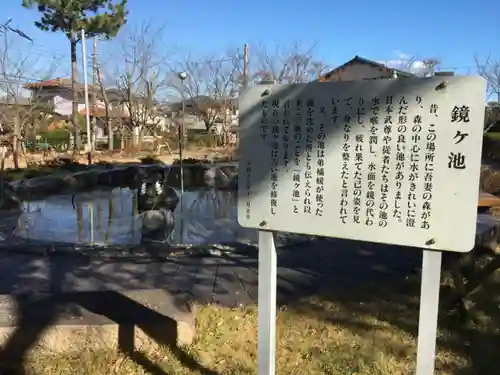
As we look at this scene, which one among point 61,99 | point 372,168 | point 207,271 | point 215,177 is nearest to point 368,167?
point 372,168

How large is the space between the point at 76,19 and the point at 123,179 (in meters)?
9.80

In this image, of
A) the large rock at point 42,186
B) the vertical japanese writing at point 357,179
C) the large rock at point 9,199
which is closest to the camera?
the vertical japanese writing at point 357,179

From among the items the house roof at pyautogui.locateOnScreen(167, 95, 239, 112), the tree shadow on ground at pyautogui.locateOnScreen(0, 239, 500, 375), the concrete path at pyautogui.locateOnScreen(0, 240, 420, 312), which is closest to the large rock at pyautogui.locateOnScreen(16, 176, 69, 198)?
the concrete path at pyautogui.locateOnScreen(0, 240, 420, 312)

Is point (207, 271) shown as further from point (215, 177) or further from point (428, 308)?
point (215, 177)

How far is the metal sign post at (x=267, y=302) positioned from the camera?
258cm

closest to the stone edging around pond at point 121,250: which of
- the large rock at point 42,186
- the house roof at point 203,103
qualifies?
the large rock at point 42,186

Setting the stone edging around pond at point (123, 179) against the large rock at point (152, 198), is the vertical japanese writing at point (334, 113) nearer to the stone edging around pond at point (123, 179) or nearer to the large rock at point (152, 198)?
the large rock at point (152, 198)

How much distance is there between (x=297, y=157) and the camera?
240 centimetres

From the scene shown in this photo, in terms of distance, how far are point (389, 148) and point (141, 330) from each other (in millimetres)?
2131

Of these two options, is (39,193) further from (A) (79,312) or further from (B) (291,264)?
(A) (79,312)

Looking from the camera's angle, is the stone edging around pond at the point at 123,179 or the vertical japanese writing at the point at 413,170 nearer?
the vertical japanese writing at the point at 413,170

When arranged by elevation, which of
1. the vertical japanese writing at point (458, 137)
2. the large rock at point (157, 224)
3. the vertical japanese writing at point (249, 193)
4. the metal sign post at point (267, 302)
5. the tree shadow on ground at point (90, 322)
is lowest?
the large rock at point (157, 224)

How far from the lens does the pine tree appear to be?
64.8 ft

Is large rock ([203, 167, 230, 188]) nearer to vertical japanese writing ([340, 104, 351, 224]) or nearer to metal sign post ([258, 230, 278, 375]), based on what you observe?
metal sign post ([258, 230, 278, 375])
